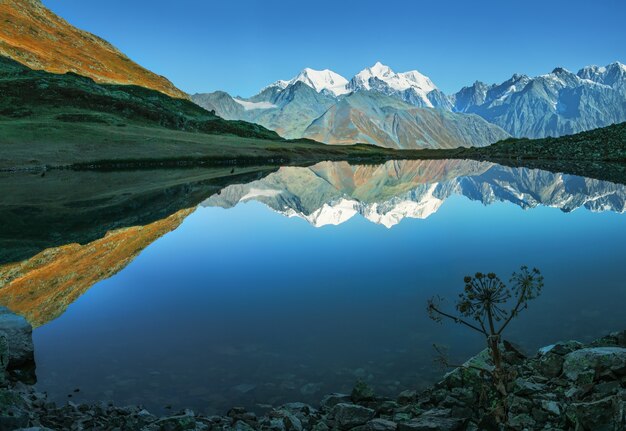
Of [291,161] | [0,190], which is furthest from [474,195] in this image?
[291,161]

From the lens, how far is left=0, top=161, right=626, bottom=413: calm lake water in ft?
46.7

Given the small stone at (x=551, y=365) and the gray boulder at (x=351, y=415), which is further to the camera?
the small stone at (x=551, y=365)

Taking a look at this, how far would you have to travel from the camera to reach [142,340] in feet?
56.0

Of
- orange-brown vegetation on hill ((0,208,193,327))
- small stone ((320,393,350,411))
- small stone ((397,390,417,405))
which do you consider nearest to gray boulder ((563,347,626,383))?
small stone ((397,390,417,405))

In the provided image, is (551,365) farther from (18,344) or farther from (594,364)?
(18,344)

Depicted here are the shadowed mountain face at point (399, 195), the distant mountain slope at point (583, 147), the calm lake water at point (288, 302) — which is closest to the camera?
the calm lake water at point (288, 302)

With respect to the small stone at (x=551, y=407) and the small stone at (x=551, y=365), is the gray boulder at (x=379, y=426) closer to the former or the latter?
the small stone at (x=551, y=407)

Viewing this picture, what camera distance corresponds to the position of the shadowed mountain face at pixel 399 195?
163ft

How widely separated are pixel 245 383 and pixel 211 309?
6.72m

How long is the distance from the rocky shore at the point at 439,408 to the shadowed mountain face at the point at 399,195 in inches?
1149

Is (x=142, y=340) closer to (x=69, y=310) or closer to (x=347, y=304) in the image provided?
(x=69, y=310)

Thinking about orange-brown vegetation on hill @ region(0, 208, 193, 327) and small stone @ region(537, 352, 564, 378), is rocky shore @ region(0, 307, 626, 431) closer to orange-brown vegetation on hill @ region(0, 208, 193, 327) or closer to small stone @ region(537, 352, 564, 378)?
small stone @ region(537, 352, 564, 378)

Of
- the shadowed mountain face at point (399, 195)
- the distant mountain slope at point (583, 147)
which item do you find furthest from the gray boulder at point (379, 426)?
the distant mountain slope at point (583, 147)

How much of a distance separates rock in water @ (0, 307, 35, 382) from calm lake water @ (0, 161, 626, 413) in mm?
467
